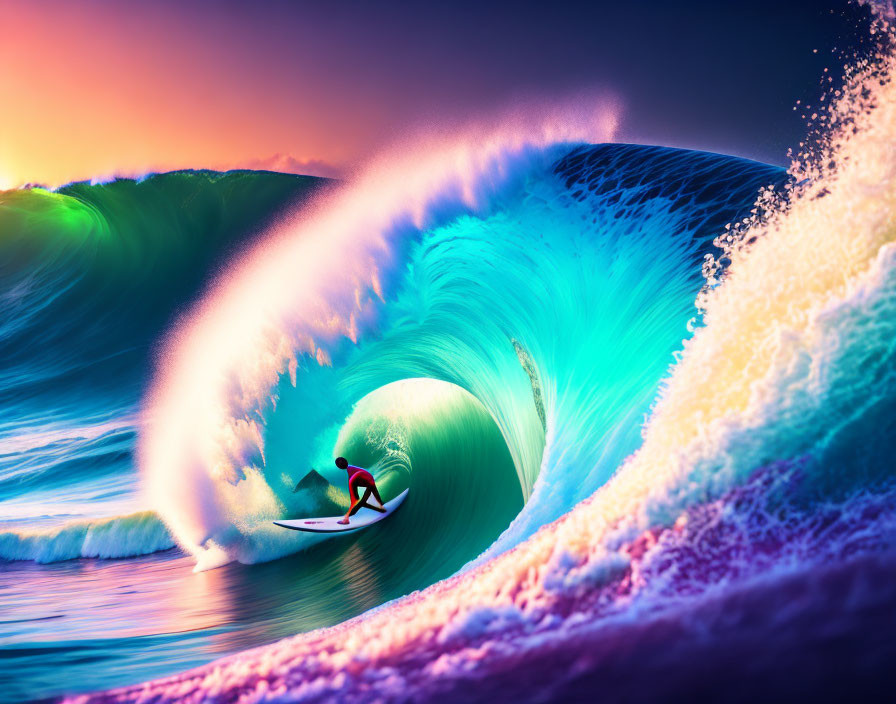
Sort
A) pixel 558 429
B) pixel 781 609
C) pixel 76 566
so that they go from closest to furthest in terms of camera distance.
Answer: pixel 781 609
pixel 558 429
pixel 76 566

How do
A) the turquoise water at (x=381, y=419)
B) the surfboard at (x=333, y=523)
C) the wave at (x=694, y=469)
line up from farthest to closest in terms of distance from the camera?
the surfboard at (x=333, y=523), the turquoise water at (x=381, y=419), the wave at (x=694, y=469)

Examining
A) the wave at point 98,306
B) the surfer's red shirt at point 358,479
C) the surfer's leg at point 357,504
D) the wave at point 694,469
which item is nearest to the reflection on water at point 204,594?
the surfer's leg at point 357,504

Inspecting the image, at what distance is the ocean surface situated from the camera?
1.68 meters

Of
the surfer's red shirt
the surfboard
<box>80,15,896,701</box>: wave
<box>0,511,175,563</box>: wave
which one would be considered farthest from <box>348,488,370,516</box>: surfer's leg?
<box>0,511,175,563</box>: wave

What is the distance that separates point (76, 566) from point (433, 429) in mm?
4963

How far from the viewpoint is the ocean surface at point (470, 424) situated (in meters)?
1.68

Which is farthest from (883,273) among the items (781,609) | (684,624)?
(684,624)

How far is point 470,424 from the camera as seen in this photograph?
24.5 ft

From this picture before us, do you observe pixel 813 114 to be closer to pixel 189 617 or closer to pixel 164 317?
pixel 189 617

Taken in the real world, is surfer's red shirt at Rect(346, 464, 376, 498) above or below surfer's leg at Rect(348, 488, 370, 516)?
above

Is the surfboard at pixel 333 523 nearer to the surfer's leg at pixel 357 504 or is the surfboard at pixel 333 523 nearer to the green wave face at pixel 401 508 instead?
the green wave face at pixel 401 508

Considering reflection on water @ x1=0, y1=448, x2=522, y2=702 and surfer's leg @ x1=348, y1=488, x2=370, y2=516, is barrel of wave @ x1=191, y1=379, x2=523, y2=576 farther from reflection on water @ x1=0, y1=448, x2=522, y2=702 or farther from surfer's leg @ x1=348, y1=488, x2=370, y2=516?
surfer's leg @ x1=348, y1=488, x2=370, y2=516

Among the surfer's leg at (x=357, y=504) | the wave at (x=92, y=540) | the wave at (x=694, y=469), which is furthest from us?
the wave at (x=92, y=540)

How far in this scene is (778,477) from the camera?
6.29 ft
